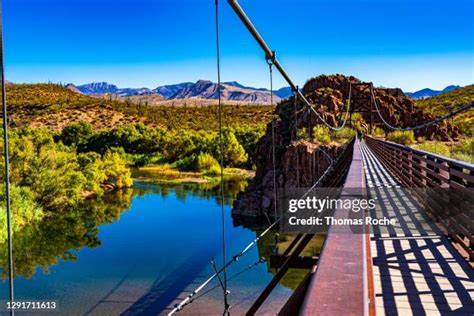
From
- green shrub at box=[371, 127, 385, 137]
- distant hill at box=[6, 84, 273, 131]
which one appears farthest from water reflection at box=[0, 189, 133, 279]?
distant hill at box=[6, 84, 273, 131]

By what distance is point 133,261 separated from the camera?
17.9 meters

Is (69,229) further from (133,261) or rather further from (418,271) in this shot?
(418,271)

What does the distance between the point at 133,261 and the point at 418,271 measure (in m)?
16.4

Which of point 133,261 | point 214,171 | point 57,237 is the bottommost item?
point 133,261

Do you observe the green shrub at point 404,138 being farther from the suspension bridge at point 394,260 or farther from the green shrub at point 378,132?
the suspension bridge at point 394,260

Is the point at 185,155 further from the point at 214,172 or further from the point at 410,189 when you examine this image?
the point at 410,189

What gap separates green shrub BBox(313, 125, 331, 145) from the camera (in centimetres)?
1983

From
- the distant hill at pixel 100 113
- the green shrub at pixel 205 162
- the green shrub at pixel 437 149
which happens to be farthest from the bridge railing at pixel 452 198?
the distant hill at pixel 100 113

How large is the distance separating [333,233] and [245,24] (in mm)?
3673

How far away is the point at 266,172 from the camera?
23469mm

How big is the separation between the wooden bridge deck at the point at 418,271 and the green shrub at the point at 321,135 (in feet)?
50.8

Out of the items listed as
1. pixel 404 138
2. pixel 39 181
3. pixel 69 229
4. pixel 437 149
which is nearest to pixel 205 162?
pixel 39 181

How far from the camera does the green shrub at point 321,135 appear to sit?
19828 millimetres

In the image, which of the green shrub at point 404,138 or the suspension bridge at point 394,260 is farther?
the green shrub at point 404,138
